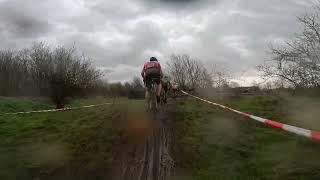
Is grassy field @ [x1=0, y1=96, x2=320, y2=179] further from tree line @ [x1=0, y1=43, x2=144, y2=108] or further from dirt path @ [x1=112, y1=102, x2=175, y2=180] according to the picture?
tree line @ [x1=0, y1=43, x2=144, y2=108]

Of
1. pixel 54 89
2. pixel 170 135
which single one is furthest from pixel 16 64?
pixel 170 135

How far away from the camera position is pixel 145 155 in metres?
7.04

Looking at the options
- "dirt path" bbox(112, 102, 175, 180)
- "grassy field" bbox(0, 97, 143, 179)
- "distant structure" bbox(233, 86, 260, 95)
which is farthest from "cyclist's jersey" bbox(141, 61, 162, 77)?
"distant structure" bbox(233, 86, 260, 95)

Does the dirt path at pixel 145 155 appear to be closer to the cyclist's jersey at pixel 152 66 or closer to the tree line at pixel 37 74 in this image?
the cyclist's jersey at pixel 152 66

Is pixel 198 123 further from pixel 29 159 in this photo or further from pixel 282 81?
pixel 282 81

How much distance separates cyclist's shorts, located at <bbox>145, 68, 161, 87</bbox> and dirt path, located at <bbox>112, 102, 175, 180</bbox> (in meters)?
3.49

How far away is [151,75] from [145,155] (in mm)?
6576

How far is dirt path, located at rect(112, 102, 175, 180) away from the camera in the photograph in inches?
235

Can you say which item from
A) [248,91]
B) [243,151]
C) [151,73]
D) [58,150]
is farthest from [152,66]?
[248,91]

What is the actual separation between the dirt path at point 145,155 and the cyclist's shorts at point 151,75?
349 centimetres

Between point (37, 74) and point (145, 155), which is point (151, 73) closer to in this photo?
point (145, 155)

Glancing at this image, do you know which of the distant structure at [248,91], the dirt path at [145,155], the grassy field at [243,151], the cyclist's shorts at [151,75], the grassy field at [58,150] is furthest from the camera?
the distant structure at [248,91]

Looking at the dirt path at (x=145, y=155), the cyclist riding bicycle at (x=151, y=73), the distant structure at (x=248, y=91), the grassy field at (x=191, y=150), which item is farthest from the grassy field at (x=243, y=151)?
the distant structure at (x=248, y=91)

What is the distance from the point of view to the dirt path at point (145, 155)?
19.6 feet
